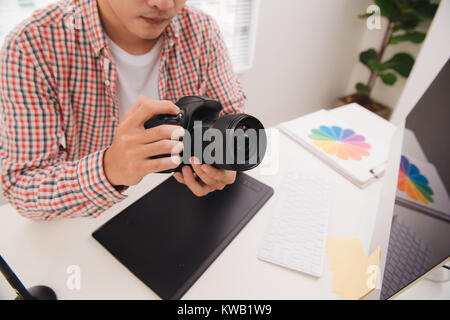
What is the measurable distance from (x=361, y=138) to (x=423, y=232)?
54 centimetres

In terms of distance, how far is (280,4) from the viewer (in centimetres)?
156

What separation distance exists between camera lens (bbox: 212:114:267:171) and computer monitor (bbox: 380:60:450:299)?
280 millimetres

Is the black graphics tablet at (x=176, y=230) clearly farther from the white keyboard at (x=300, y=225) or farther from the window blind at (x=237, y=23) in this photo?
the window blind at (x=237, y=23)

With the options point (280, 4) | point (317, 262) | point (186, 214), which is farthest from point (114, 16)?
point (280, 4)

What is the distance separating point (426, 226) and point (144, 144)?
19.1 inches

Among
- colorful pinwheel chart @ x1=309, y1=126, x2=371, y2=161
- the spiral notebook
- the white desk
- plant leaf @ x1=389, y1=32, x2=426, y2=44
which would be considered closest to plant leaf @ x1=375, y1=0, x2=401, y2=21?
plant leaf @ x1=389, y1=32, x2=426, y2=44

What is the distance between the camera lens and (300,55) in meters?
1.88

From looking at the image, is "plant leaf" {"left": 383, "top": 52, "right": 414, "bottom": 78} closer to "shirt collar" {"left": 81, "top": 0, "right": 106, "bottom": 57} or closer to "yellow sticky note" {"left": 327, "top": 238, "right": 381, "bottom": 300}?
"yellow sticky note" {"left": 327, "top": 238, "right": 381, "bottom": 300}

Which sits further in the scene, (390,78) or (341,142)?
(390,78)

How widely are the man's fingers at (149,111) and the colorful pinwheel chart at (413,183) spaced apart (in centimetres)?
46

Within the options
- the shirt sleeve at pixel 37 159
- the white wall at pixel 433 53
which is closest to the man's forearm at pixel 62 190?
the shirt sleeve at pixel 37 159

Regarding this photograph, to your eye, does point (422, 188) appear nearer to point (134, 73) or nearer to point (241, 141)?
point (241, 141)

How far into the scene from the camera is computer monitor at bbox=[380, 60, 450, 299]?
0.39m

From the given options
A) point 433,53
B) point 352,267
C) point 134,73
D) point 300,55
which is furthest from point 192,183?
point 300,55
